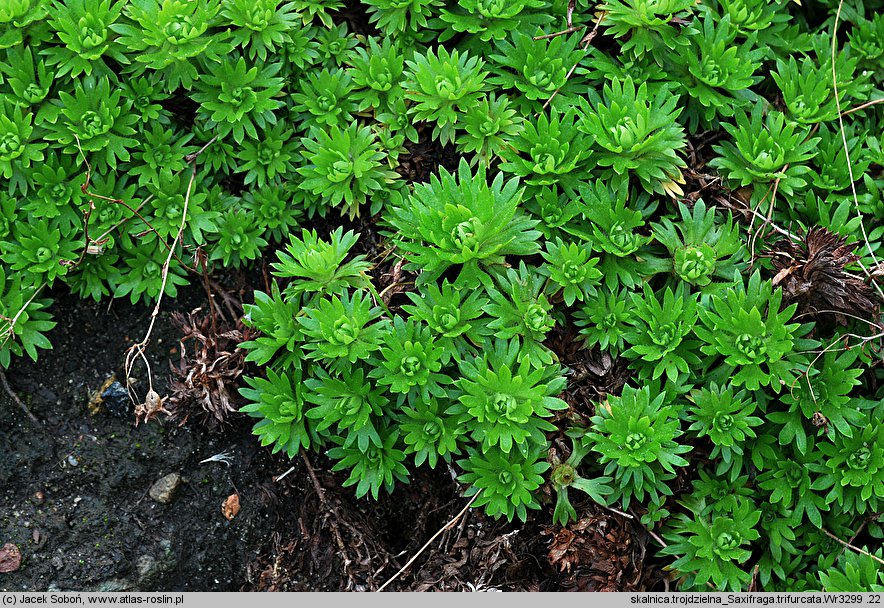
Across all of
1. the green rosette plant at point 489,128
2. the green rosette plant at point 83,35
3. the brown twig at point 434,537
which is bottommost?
the brown twig at point 434,537

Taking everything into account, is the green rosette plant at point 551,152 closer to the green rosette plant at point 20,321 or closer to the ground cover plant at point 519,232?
the ground cover plant at point 519,232

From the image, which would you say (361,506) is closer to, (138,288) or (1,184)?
(138,288)

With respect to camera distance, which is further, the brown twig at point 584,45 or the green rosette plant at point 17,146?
the brown twig at point 584,45

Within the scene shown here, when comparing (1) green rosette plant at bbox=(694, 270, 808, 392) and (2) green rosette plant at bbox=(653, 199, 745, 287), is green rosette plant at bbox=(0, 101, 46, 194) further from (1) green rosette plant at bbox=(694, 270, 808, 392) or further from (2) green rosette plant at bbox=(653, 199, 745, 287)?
(1) green rosette plant at bbox=(694, 270, 808, 392)

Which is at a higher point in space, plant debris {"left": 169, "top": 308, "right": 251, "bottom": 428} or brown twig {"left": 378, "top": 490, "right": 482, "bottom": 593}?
plant debris {"left": 169, "top": 308, "right": 251, "bottom": 428}

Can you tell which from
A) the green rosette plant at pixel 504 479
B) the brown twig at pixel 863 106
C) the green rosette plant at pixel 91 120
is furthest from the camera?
the brown twig at pixel 863 106

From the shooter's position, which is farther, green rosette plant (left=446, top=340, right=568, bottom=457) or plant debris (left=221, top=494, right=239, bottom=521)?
plant debris (left=221, top=494, right=239, bottom=521)

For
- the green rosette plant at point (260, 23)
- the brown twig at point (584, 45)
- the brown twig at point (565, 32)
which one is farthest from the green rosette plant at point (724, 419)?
the green rosette plant at point (260, 23)

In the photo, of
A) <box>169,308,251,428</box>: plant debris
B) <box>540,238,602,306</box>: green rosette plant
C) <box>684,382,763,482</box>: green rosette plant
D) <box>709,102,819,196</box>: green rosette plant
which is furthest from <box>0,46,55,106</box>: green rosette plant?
<box>684,382,763,482</box>: green rosette plant
